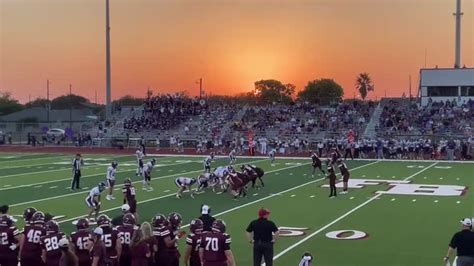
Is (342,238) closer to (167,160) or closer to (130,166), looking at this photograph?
(130,166)

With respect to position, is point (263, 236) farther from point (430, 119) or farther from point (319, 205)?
point (430, 119)

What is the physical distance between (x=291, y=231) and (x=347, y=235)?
52.0 inches

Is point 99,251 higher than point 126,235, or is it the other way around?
point 126,235

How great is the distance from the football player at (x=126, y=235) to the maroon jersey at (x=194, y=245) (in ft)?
2.56

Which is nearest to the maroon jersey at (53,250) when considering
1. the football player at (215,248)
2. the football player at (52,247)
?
the football player at (52,247)

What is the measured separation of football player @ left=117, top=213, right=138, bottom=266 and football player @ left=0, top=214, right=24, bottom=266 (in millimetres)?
1574

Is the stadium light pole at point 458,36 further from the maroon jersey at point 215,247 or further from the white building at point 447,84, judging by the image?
the maroon jersey at point 215,247

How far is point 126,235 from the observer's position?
8.82 m

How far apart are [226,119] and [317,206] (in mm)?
34033

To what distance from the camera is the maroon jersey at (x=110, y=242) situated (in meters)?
8.66

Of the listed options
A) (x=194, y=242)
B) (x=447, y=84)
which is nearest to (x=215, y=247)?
(x=194, y=242)

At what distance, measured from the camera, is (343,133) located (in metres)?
45.7

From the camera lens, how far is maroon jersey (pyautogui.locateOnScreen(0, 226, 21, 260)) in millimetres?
9258

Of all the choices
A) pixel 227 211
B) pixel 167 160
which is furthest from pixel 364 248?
pixel 167 160
